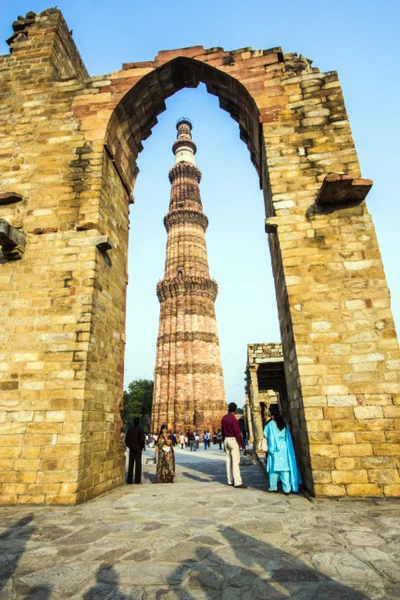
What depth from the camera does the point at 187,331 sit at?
23.8 meters

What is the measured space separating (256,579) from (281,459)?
2.56 m

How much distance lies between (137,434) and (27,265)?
11.7ft

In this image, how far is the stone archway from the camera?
4039mm

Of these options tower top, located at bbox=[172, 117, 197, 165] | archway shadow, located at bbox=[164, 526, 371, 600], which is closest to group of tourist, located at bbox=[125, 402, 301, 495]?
archway shadow, located at bbox=[164, 526, 371, 600]

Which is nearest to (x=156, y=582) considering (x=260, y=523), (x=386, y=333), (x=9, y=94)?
(x=260, y=523)

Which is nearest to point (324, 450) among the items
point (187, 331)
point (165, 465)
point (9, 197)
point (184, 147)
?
point (165, 465)

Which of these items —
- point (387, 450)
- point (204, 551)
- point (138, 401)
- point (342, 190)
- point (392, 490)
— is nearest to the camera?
point (204, 551)

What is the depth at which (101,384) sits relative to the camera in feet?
16.4

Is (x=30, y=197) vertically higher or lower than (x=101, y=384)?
higher

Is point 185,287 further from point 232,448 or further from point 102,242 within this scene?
point 232,448

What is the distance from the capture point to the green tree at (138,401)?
41.2 meters

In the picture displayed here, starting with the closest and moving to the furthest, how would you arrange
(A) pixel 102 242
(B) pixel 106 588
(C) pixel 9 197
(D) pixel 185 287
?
(B) pixel 106 588 → (A) pixel 102 242 → (C) pixel 9 197 → (D) pixel 185 287

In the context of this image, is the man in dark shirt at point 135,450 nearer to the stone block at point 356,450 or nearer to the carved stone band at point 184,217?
the stone block at point 356,450

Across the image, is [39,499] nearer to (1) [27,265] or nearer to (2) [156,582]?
(2) [156,582]
